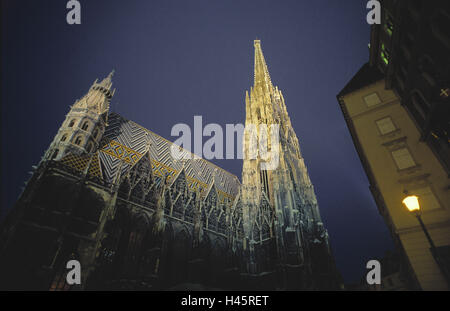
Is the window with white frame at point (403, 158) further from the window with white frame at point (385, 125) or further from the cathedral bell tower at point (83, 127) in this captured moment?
the cathedral bell tower at point (83, 127)

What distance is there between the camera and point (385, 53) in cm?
1467

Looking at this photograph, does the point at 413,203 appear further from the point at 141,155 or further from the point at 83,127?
the point at 83,127

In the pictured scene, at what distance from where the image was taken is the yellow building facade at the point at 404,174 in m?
11.4

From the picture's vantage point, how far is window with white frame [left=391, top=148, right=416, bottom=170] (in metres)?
13.9

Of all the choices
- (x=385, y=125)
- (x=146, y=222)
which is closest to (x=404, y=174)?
(x=385, y=125)

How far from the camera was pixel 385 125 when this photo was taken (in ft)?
53.1

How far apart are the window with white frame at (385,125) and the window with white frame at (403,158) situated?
187cm

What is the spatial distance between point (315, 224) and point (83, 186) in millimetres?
22097

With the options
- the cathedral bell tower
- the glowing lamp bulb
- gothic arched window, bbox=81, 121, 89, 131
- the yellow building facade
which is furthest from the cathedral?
the glowing lamp bulb

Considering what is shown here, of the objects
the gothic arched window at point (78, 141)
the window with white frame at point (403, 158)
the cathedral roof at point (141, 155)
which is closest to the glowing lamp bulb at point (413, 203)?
the window with white frame at point (403, 158)

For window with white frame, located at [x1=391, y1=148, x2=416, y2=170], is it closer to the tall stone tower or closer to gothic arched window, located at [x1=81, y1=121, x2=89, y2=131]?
the tall stone tower

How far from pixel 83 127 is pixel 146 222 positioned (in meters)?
11.1

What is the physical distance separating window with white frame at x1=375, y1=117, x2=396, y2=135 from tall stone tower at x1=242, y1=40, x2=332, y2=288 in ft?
36.1
